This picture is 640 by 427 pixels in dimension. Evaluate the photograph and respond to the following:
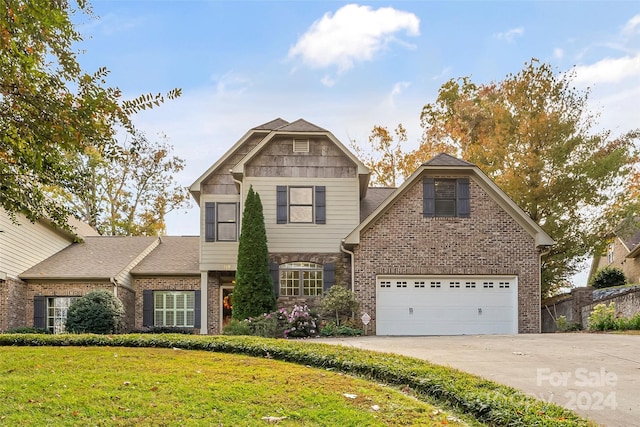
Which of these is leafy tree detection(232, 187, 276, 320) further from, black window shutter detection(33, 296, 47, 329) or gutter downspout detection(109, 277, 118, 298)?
black window shutter detection(33, 296, 47, 329)

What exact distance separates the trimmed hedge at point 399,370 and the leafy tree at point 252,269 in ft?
19.2

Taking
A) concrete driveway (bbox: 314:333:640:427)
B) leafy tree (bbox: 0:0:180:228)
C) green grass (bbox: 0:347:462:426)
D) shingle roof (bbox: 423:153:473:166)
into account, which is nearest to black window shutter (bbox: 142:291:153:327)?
shingle roof (bbox: 423:153:473:166)

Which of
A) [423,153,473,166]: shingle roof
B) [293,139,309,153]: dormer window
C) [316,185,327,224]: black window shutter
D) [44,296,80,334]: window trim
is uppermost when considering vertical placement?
[293,139,309,153]: dormer window

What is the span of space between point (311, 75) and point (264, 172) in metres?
4.96

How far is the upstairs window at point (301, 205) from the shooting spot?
22.2 metres

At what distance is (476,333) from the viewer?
20.8m

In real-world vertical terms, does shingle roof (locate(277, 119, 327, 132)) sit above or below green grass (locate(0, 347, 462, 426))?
above

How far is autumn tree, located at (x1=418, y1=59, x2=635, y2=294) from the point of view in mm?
26094

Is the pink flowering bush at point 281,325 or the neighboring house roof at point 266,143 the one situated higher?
the neighboring house roof at point 266,143

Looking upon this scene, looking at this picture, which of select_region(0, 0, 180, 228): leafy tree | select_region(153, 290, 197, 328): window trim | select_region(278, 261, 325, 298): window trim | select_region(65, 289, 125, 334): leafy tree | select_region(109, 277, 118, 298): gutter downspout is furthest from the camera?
select_region(153, 290, 197, 328): window trim

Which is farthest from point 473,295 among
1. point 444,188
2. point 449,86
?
point 449,86

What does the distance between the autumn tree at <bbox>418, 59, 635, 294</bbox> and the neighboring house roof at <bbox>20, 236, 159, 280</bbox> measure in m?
13.3

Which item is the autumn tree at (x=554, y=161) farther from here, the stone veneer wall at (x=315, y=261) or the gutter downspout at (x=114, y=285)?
the gutter downspout at (x=114, y=285)

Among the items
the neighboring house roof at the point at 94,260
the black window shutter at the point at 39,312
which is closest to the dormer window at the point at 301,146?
the neighboring house roof at the point at 94,260
